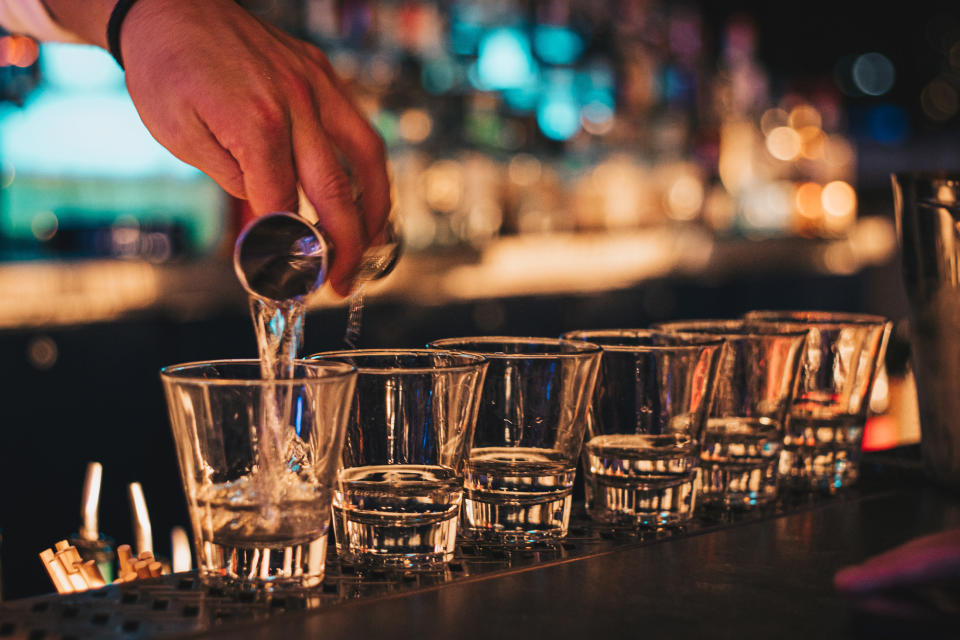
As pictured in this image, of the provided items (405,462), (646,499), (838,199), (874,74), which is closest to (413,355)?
(405,462)

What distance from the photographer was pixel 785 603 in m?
0.57

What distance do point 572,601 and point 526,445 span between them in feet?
0.42

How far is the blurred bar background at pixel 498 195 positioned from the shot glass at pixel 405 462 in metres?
1.08

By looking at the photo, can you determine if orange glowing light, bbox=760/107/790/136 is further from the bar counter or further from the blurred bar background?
the bar counter

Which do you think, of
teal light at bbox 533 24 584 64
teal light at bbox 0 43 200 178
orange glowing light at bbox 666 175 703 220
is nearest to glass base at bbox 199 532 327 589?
teal light at bbox 0 43 200 178

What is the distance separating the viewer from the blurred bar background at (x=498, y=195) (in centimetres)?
228

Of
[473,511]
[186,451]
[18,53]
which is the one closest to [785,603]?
[473,511]

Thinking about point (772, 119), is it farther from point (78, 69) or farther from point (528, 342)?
point (528, 342)

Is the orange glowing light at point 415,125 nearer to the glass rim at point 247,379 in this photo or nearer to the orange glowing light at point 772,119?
the orange glowing light at point 772,119

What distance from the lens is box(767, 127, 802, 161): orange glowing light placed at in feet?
16.4

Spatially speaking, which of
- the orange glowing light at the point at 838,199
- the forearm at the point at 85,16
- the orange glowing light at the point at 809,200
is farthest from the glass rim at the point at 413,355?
the orange glowing light at the point at 838,199

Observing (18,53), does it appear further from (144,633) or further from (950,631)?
(950,631)

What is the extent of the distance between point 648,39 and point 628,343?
3989 mm

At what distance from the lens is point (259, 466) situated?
22.5 inches
